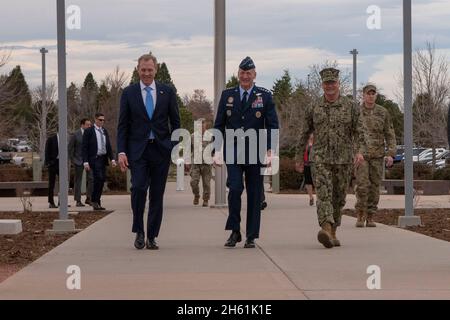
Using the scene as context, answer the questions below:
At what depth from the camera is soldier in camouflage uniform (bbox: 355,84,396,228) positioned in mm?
14633

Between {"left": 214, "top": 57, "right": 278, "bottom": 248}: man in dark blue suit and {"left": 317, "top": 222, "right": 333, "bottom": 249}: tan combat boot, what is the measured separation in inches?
30.3

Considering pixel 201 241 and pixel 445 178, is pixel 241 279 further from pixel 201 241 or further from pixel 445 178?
pixel 445 178

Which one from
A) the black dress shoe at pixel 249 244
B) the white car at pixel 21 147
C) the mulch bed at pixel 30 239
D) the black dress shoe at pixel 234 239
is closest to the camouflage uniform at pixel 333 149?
the black dress shoe at pixel 249 244

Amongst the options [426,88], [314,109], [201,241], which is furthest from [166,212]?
[426,88]

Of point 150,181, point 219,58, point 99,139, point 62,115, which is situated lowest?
point 150,181

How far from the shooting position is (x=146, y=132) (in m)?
11.4

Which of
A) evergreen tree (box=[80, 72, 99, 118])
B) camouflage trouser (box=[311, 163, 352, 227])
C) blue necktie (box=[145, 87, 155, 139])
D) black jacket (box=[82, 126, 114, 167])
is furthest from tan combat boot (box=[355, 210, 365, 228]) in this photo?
evergreen tree (box=[80, 72, 99, 118])

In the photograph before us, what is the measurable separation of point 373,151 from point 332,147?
3.18m

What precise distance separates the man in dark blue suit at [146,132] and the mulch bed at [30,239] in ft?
4.52

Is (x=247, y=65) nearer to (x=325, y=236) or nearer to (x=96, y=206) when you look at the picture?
(x=325, y=236)

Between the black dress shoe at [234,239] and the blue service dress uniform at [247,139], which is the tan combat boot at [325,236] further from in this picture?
the black dress shoe at [234,239]

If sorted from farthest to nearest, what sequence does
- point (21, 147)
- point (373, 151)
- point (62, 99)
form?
point (21, 147) → point (373, 151) → point (62, 99)

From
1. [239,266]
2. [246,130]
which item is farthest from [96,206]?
[239,266]

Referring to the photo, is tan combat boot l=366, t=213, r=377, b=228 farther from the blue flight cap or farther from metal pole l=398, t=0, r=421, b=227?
the blue flight cap
